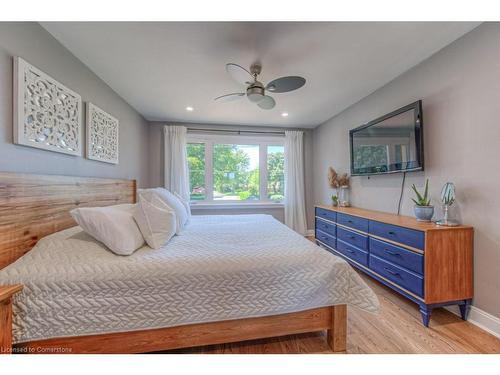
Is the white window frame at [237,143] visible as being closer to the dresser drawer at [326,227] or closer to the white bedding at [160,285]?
the dresser drawer at [326,227]

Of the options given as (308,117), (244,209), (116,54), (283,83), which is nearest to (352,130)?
(308,117)

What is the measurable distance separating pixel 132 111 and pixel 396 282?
3.92 m

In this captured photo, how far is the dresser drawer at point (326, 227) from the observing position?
2883 mm

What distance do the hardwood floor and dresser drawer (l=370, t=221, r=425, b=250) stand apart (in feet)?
2.06

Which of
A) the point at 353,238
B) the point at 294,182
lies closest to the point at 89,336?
the point at 353,238

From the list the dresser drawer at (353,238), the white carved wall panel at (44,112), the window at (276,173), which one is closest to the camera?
the white carved wall panel at (44,112)

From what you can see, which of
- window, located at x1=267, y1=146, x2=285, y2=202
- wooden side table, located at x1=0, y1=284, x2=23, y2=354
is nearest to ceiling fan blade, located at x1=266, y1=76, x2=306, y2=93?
wooden side table, located at x1=0, y1=284, x2=23, y2=354

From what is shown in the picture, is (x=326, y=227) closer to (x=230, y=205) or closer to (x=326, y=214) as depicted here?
(x=326, y=214)

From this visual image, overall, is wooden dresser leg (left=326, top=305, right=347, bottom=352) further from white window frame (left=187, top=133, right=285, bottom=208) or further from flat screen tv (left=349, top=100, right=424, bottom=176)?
white window frame (left=187, top=133, right=285, bottom=208)

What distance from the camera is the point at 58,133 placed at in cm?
165

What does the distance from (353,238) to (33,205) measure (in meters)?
2.93

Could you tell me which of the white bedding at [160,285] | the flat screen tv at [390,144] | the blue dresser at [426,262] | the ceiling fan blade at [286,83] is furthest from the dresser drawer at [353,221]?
the ceiling fan blade at [286,83]

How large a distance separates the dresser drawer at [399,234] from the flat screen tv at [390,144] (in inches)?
26.4
